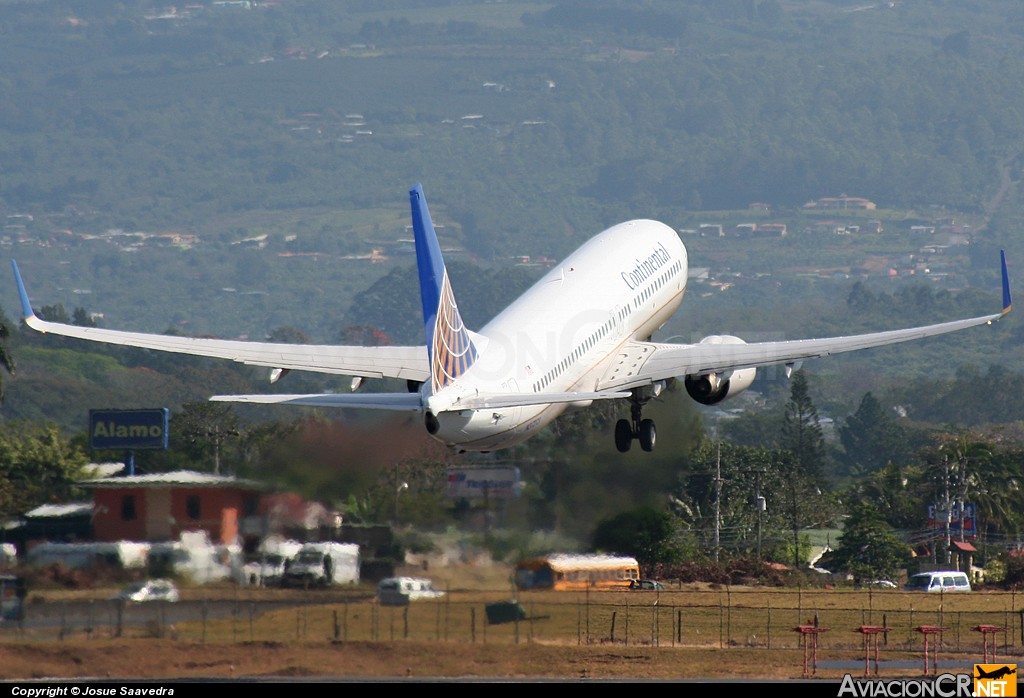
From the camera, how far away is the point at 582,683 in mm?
37375

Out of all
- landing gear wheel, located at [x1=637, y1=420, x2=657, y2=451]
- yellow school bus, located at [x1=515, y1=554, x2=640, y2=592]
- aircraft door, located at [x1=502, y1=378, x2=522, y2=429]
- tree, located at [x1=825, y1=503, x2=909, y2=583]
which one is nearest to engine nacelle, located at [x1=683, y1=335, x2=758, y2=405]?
landing gear wheel, located at [x1=637, y1=420, x2=657, y2=451]

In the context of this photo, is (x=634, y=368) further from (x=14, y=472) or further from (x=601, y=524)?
(x=14, y=472)

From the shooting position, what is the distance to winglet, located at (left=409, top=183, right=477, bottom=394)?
39.0 meters

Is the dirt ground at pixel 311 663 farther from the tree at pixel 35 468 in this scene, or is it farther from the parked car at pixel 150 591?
the tree at pixel 35 468

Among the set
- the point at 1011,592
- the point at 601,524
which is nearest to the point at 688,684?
the point at 601,524

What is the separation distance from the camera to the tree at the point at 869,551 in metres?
73.7

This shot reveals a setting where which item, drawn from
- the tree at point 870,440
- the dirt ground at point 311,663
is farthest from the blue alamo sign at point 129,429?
the tree at point 870,440

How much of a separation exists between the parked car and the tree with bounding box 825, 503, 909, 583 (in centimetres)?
4160

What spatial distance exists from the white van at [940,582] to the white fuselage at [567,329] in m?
15.1

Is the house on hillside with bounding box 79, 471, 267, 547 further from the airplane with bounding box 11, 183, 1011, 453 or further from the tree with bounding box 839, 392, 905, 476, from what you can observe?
the tree with bounding box 839, 392, 905, 476

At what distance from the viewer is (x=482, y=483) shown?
4234cm

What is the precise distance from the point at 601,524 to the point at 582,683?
7.09 metres

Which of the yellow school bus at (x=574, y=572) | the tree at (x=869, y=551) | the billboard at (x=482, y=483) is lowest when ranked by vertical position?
the yellow school bus at (x=574, y=572)

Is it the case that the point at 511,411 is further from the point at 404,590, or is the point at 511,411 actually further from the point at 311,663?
the point at 311,663
